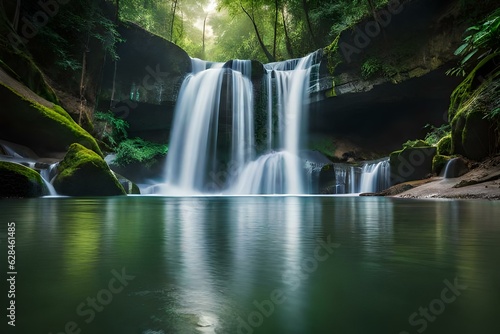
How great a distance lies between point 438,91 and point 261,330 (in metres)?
21.2

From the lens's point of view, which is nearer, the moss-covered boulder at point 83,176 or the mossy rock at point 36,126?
the moss-covered boulder at point 83,176

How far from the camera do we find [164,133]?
23219mm

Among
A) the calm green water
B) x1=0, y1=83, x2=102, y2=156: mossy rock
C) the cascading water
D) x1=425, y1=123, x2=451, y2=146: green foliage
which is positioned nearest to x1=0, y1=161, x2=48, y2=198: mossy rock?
x1=0, y1=83, x2=102, y2=156: mossy rock

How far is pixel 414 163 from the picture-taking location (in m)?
13.1

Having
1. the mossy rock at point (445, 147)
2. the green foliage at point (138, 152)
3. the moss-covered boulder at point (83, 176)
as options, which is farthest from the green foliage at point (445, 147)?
the green foliage at point (138, 152)

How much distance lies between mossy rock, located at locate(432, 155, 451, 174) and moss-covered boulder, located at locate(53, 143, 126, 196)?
10.3 m

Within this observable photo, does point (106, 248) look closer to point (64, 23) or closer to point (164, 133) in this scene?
point (64, 23)

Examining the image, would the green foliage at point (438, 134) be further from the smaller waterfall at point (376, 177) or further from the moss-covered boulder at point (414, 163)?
the moss-covered boulder at point (414, 163)

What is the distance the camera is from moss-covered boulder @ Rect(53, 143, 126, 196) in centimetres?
1030

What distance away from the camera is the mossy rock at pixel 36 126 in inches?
472

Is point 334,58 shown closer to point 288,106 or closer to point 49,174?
point 288,106

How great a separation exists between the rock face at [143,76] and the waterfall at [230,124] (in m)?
0.94

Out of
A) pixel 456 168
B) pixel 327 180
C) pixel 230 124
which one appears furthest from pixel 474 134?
pixel 230 124

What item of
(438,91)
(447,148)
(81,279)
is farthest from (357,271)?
(438,91)
